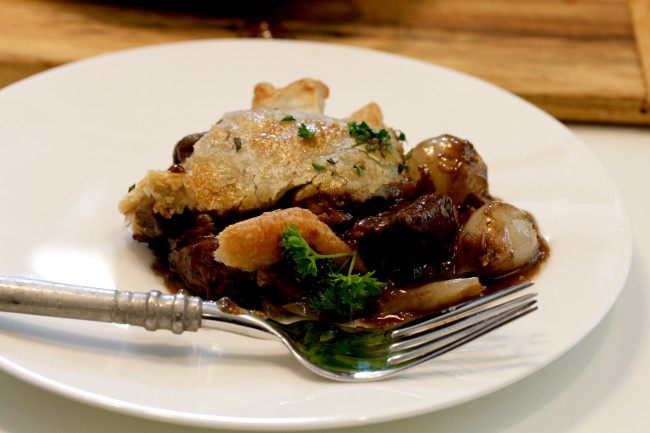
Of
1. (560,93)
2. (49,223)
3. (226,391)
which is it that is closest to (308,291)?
(226,391)

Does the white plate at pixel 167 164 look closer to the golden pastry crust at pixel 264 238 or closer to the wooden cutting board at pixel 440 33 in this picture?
the golden pastry crust at pixel 264 238

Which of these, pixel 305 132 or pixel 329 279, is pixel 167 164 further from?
pixel 329 279

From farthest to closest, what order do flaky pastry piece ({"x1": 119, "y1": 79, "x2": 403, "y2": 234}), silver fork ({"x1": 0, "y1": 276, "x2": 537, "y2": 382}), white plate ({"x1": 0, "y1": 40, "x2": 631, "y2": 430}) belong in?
1. flaky pastry piece ({"x1": 119, "y1": 79, "x2": 403, "y2": 234})
2. silver fork ({"x1": 0, "y1": 276, "x2": 537, "y2": 382})
3. white plate ({"x1": 0, "y1": 40, "x2": 631, "y2": 430})

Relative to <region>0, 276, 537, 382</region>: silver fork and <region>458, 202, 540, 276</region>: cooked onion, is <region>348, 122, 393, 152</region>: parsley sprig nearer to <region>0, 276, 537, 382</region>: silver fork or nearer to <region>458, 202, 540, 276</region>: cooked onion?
<region>458, 202, 540, 276</region>: cooked onion

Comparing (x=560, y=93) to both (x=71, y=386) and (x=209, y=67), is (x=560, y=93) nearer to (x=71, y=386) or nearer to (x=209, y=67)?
(x=209, y=67)

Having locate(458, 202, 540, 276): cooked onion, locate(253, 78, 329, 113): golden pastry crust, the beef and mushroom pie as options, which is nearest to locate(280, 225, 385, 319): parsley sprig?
the beef and mushroom pie

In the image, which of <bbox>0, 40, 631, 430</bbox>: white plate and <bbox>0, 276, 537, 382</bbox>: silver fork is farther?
<bbox>0, 276, 537, 382</bbox>: silver fork
